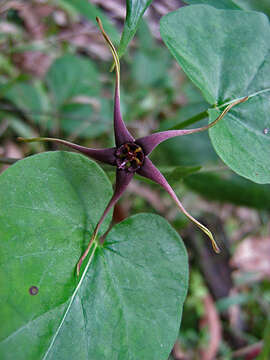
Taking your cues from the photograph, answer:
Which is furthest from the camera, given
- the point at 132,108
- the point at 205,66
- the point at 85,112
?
the point at 132,108

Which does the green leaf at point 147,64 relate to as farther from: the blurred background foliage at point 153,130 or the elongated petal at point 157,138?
the elongated petal at point 157,138

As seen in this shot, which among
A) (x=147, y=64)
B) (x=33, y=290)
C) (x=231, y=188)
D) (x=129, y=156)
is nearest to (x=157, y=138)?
(x=129, y=156)

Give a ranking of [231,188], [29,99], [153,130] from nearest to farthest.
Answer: [231,188] < [29,99] < [153,130]

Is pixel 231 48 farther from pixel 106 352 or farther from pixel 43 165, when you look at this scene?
pixel 106 352

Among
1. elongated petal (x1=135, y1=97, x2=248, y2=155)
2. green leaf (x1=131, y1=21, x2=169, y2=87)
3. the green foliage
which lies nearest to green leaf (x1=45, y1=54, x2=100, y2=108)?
the green foliage

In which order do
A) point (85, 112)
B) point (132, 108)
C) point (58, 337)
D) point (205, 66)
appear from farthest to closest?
point (132, 108), point (85, 112), point (205, 66), point (58, 337)

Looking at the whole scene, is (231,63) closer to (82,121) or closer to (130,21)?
(130,21)

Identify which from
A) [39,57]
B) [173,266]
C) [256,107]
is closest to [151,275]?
[173,266]
